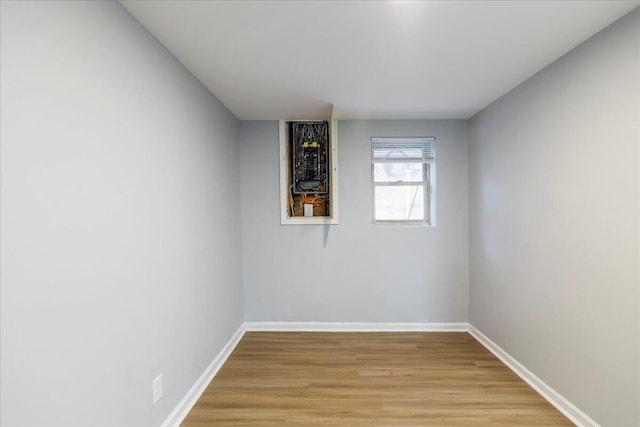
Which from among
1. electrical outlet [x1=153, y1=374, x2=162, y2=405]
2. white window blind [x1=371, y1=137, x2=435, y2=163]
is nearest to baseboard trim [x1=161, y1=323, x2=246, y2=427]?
electrical outlet [x1=153, y1=374, x2=162, y2=405]

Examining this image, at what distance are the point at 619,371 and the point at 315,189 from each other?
279cm

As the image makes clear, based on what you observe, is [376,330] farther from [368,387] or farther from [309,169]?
A: [309,169]

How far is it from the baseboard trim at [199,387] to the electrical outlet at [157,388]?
203 mm

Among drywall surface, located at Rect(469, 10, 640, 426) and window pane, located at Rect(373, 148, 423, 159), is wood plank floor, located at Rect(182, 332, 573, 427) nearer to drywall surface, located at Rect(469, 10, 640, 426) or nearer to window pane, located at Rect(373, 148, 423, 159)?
drywall surface, located at Rect(469, 10, 640, 426)

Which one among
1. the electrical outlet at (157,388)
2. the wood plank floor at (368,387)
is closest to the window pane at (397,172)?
the wood plank floor at (368,387)

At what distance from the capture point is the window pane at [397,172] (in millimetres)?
3527

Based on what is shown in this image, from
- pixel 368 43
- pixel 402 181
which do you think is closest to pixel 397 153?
pixel 402 181

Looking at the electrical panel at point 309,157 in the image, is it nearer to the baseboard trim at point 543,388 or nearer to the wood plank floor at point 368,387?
the wood plank floor at point 368,387

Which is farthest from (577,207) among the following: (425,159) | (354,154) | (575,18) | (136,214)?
(136,214)

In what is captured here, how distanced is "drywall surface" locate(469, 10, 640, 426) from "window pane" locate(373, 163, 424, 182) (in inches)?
34.0

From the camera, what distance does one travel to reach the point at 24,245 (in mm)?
993

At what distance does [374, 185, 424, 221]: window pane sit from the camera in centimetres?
354

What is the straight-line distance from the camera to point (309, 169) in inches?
140

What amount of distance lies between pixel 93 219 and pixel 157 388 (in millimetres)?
1080
